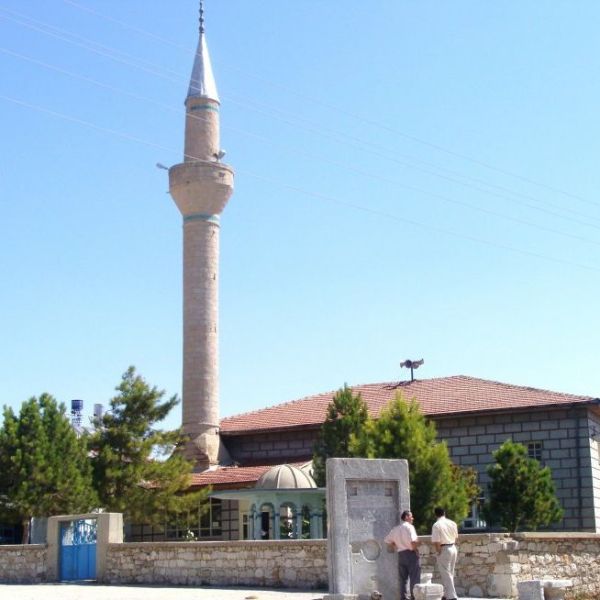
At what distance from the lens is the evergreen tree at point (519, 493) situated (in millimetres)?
26906

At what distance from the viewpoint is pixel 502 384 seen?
111 ft

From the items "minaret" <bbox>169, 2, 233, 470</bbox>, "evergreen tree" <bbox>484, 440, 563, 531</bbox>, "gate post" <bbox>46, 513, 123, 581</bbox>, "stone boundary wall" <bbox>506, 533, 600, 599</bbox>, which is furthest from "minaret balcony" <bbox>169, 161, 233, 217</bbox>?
"stone boundary wall" <bbox>506, 533, 600, 599</bbox>

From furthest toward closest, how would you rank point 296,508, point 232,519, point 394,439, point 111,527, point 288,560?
1. point 232,519
2. point 296,508
3. point 394,439
4. point 111,527
5. point 288,560

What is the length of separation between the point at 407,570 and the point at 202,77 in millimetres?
27163

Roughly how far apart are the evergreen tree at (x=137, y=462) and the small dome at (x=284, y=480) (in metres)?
3.90

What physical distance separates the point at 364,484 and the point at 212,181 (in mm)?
22991

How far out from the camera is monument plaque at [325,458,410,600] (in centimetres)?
1480

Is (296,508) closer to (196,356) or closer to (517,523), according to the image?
(517,523)

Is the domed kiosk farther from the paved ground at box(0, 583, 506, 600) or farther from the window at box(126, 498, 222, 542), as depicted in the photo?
the paved ground at box(0, 583, 506, 600)

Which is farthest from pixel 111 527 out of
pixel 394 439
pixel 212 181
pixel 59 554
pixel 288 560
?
pixel 212 181

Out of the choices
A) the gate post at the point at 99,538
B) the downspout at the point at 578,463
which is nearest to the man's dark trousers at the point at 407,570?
the gate post at the point at 99,538

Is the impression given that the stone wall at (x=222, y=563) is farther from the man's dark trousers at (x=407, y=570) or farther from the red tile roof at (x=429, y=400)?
the red tile roof at (x=429, y=400)

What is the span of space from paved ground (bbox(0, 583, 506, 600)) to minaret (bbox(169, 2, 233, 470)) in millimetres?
15497

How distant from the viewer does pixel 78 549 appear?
2244cm
